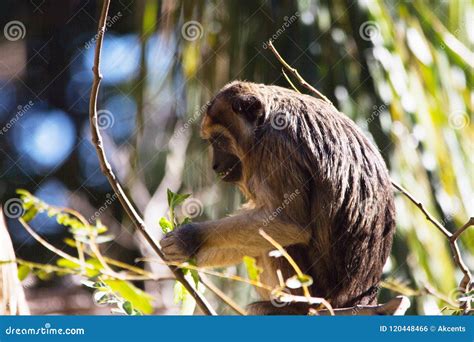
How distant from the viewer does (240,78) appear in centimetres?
379

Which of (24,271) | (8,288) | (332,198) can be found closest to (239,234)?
(332,198)

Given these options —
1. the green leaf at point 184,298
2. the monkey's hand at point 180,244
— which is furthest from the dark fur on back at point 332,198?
the green leaf at point 184,298

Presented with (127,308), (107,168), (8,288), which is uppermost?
(107,168)

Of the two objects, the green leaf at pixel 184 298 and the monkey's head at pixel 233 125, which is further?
the monkey's head at pixel 233 125

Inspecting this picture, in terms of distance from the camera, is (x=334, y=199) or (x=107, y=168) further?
(x=334, y=199)

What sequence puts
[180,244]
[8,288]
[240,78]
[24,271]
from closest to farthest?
[24,271]
[8,288]
[180,244]
[240,78]

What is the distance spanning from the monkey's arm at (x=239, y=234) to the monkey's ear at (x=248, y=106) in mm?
409

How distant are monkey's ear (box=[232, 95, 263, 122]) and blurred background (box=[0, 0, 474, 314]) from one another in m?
0.75

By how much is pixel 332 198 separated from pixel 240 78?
1.35m

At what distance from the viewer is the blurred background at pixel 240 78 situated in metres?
3.60

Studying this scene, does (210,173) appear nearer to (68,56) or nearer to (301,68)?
(301,68)

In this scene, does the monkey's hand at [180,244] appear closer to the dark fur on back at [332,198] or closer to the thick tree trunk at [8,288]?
the dark fur on back at [332,198]

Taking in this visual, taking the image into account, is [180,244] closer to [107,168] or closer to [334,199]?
[334,199]

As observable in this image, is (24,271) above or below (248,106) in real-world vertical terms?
below
